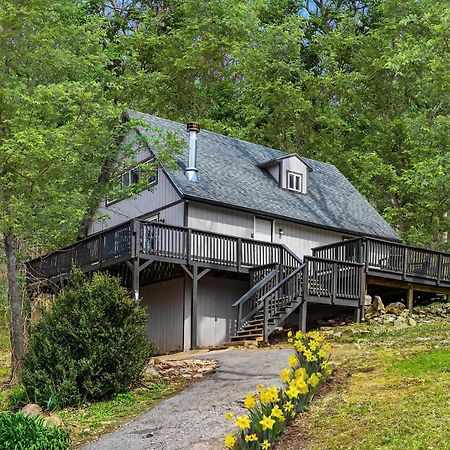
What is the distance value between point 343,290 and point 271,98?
19122mm

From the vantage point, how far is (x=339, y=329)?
63.1 feet

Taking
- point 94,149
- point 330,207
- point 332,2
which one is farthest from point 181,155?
point 332,2

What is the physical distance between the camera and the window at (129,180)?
75.1 feet

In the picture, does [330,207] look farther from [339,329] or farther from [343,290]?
[339,329]

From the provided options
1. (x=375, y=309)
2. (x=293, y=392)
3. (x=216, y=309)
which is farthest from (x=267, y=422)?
(x=216, y=309)

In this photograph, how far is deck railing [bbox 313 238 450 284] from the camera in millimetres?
21734

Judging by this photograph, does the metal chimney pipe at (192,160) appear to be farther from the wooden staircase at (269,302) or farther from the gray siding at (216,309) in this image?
the wooden staircase at (269,302)

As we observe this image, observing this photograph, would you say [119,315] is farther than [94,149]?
No

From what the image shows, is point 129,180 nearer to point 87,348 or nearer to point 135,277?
point 135,277

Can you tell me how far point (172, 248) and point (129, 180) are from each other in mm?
6623

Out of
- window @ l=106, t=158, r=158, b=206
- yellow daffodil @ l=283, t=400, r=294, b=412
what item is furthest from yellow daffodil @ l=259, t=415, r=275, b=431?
window @ l=106, t=158, r=158, b=206

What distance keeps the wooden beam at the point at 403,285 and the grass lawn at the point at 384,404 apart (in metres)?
8.62

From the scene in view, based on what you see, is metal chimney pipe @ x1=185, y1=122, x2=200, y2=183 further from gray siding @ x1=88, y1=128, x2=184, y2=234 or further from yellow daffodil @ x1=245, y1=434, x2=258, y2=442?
yellow daffodil @ x1=245, y1=434, x2=258, y2=442

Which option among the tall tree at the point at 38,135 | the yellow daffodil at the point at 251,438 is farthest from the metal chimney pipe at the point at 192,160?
the yellow daffodil at the point at 251,438
